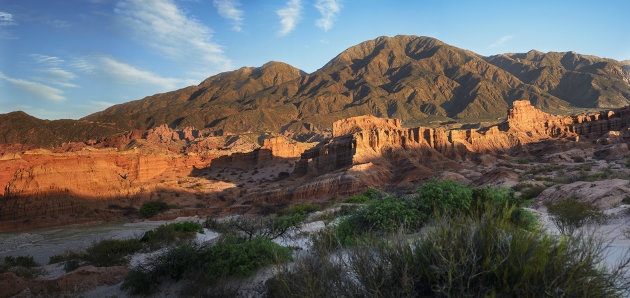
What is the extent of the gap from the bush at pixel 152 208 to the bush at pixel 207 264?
1264 inches

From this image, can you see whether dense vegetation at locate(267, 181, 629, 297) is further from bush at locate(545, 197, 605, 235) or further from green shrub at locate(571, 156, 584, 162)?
green shrub at locate(571, 156, 584, 162)

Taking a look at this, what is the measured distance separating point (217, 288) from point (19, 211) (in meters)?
39.0

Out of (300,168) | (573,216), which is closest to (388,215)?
(573,216)

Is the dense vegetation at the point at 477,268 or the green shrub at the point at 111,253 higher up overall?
the dense vegetation at the point at 477,268

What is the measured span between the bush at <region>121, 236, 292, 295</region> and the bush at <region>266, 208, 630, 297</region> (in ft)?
12.8

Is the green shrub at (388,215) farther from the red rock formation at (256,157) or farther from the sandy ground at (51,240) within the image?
the red rock formation at (256,157)

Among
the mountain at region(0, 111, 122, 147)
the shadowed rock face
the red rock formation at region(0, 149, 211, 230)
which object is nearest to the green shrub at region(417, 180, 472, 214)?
the red rock formation at region(0, 149, 211, 230)

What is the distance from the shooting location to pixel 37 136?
12500 cm

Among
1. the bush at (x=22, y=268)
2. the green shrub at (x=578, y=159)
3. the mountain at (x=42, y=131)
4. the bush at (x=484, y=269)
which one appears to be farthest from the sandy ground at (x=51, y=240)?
the mountain at (x=42, y=131)

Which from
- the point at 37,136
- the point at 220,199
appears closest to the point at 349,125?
the point at 220,199

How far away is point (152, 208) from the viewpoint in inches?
1480

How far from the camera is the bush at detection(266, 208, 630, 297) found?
3.43 metres

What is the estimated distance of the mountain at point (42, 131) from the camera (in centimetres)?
12250

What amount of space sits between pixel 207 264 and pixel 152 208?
34.8 m
